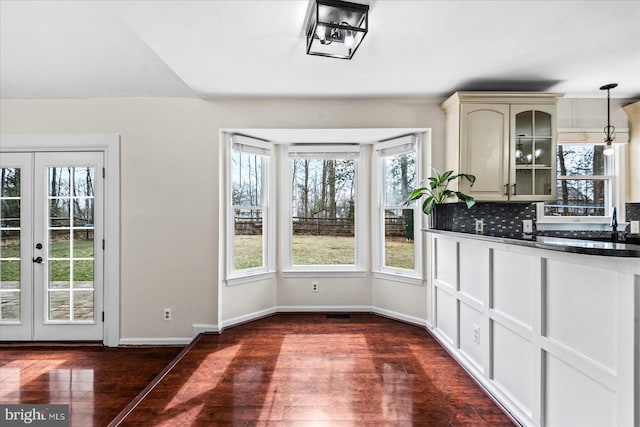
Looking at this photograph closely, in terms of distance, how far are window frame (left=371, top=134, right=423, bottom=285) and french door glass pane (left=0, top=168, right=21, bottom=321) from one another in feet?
13.1

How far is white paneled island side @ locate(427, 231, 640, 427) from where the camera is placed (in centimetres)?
138

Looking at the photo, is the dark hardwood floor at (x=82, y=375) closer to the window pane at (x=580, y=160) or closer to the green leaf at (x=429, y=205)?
the green leaf at (x=429, y=205)

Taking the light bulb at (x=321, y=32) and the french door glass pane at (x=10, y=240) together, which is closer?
the light bulb at (x=321, y=32)

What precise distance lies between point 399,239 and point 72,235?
12.0 feet

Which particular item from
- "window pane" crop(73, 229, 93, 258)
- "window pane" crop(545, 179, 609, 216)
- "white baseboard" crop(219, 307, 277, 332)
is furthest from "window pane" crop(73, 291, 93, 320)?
"window pane" crop(545, 179, 609, 216)

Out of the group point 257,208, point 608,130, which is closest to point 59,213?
point 257,208

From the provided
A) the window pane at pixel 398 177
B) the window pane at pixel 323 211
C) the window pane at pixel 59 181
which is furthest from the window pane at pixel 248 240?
the window pane at pixel 59 181

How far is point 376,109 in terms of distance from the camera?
3.56 metres

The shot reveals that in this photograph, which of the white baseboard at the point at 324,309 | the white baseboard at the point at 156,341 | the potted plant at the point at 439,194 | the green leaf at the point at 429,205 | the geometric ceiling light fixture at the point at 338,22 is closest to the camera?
the geometric ceiling light fixture at the point at 338,22

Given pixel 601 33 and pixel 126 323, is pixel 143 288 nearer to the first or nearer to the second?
pixel 126 323

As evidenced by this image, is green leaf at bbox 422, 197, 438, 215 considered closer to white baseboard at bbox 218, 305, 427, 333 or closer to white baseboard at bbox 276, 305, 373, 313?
white baseboard at bbox 218, 305, 427, 333

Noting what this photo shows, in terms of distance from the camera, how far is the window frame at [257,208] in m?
3.70

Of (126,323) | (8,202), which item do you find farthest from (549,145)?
(8,202)

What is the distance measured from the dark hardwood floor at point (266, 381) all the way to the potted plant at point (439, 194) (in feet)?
4.00
